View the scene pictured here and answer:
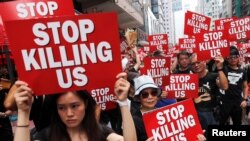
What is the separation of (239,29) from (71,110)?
7452 mm

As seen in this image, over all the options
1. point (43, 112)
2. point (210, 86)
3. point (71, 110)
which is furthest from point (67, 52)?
point (210, 86)

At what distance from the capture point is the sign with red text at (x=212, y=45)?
21.8 feet

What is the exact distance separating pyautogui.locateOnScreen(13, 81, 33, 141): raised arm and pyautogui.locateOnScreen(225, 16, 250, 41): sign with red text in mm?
7464

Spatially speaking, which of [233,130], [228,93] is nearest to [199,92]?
[228,93]

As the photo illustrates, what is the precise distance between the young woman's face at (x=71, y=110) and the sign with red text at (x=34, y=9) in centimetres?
196

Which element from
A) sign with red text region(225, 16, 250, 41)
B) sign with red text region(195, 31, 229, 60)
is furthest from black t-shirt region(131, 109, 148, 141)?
sign with red text region(225, 16, 250, 41)

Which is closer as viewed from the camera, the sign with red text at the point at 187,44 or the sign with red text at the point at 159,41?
the sign with red text at the point at 187,44

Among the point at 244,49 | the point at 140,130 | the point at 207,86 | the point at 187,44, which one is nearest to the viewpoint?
the point at 140,130

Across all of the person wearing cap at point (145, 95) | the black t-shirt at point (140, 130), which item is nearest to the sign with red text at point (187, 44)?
the person wearing cap at point (145, 95)

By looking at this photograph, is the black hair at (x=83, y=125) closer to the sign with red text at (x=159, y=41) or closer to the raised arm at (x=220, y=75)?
the raised arm at (x=220, y=75)

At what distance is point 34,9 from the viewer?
4.77 meters

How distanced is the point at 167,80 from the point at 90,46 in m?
3.74

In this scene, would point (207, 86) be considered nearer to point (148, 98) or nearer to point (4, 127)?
point (148, 98)

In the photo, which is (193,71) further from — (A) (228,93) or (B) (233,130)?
(B) (233,130)
